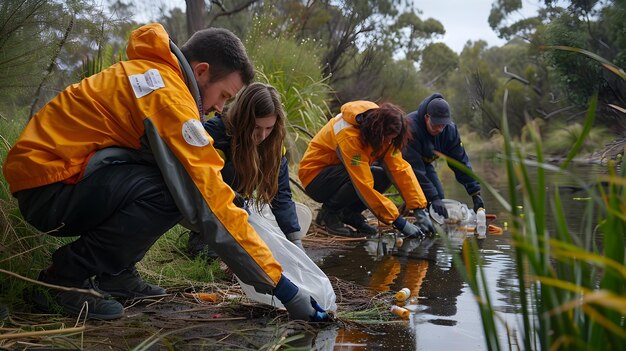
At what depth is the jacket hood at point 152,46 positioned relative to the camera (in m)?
2.80

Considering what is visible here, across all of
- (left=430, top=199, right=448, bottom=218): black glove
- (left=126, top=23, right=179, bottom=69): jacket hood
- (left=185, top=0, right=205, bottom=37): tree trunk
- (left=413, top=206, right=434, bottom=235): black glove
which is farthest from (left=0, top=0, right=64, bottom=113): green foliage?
(left=185, top=0, right=205, bottom=37): tree trunk

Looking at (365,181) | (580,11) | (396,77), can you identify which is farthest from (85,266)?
(396,77)

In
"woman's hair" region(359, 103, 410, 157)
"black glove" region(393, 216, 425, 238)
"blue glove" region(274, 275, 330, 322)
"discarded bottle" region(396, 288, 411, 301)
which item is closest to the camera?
"blue glove" region(274, 275, 330, 322)

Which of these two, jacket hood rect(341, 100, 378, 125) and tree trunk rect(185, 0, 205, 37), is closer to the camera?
jacket hood rect(341, 100, 378, 125)

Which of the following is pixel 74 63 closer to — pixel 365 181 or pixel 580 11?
pixel 365 181

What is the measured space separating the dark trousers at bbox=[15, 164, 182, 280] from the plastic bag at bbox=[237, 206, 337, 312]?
476 mm

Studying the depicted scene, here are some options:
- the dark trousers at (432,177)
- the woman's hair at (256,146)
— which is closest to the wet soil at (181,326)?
the woman's hair at (256,146)

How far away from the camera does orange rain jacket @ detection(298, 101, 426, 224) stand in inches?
211

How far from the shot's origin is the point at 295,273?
3.04 m

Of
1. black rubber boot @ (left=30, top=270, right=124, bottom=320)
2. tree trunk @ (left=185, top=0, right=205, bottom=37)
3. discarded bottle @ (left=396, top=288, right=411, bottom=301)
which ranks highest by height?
tree trunk @ (left=185, top=0, right=205, bottom=37)

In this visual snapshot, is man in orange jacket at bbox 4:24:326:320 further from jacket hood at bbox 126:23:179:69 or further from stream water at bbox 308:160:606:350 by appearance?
stream water at bbox 308:160:606:350

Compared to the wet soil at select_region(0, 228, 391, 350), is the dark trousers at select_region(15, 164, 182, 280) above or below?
above

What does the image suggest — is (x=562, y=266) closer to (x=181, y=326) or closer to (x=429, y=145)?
(x=181, y=326)

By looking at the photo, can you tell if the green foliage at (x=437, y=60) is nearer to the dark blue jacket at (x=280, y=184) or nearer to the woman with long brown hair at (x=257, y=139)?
the dark blue jacket at (x=280, y=184)
